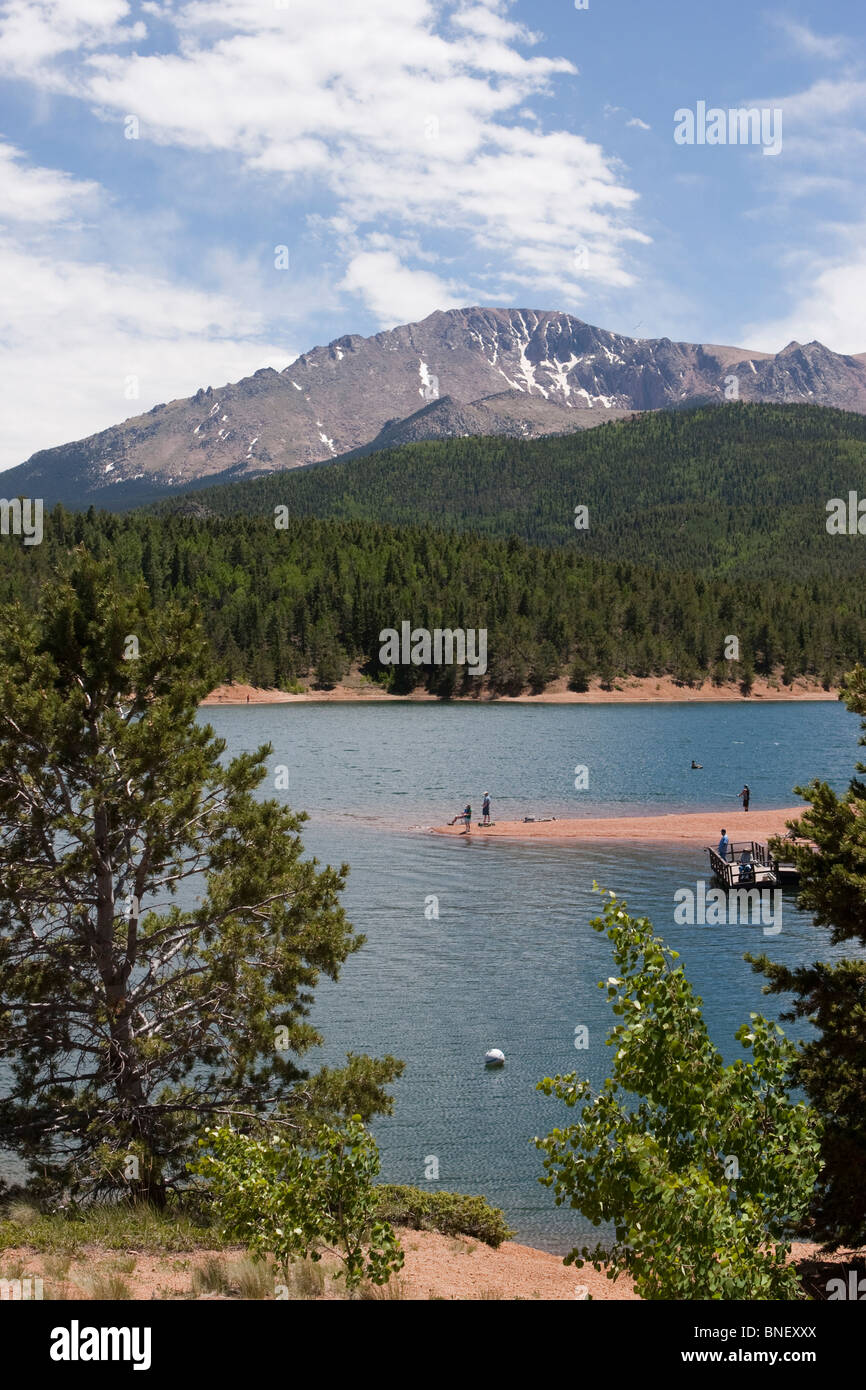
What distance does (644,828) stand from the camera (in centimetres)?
6431

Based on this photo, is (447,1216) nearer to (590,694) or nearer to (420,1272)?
(420,1272)

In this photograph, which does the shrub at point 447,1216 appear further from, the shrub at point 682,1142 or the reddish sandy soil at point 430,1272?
the shrub at point 682,1142

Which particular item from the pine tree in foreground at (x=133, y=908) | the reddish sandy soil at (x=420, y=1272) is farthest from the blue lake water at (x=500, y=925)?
the pine tree in foreground at (x=133, y=908)

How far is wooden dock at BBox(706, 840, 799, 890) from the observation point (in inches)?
1938

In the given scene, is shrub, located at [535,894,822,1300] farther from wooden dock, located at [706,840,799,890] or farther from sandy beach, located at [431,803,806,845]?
sandy beach, located at [431,803,806,845]

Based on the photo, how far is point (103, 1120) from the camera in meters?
17.7

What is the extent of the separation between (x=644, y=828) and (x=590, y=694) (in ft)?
393

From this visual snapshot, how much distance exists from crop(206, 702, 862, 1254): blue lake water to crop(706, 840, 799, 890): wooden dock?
1391 millimetres

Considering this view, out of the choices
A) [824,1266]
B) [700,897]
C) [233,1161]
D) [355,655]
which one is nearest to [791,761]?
[700,897]

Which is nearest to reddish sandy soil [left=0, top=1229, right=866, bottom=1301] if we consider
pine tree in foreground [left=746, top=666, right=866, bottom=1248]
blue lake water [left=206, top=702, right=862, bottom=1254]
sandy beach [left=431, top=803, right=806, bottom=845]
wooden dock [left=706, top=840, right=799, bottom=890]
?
pine tree in foreground [left=746, top=666, right=866, bottom=1248]

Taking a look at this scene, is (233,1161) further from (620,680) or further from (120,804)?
(620,680)

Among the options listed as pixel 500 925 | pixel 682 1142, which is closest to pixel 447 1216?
pixel 682 1142
